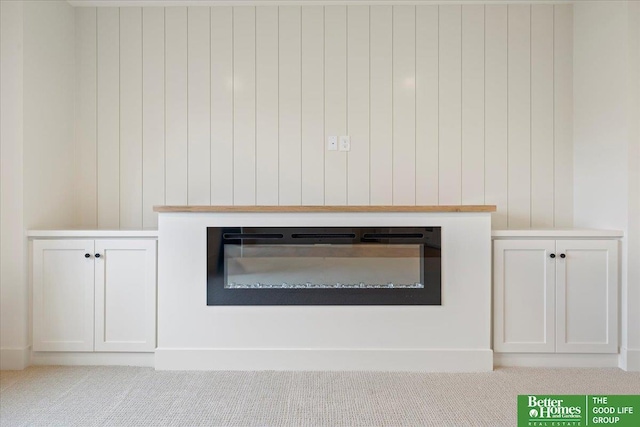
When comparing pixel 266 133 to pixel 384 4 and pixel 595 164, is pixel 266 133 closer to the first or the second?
pixel 384 4

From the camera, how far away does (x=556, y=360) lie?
7.43ft

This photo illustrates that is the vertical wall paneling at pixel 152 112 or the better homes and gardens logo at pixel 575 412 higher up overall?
the vertical wall paneling at pixel 152 112

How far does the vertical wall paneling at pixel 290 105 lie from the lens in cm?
263

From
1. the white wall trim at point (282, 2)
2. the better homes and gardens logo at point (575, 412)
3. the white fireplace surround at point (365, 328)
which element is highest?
the white wall trim at point (282, 2)

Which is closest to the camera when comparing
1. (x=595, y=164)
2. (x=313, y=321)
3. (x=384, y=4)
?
(x=313, y=321)

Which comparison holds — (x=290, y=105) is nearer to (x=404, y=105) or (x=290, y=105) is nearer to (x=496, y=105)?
(x=404, y=105)

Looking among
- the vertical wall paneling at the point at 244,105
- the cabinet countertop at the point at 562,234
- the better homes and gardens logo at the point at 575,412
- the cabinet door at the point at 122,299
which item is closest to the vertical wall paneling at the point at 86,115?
the cabinet door at the point at 122,299

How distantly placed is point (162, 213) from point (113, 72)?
1.18 metres

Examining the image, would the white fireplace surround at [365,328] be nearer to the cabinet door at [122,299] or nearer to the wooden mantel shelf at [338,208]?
the wooden mantel shelf at [338,208]

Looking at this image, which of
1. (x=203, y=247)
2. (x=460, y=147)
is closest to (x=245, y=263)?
(x=203, y=247)

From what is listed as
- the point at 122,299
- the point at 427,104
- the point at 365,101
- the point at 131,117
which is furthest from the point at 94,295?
the point at 427,104

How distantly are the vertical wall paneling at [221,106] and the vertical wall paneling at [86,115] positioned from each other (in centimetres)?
83

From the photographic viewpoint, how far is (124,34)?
2.65 m

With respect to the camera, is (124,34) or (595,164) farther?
(124,34)
